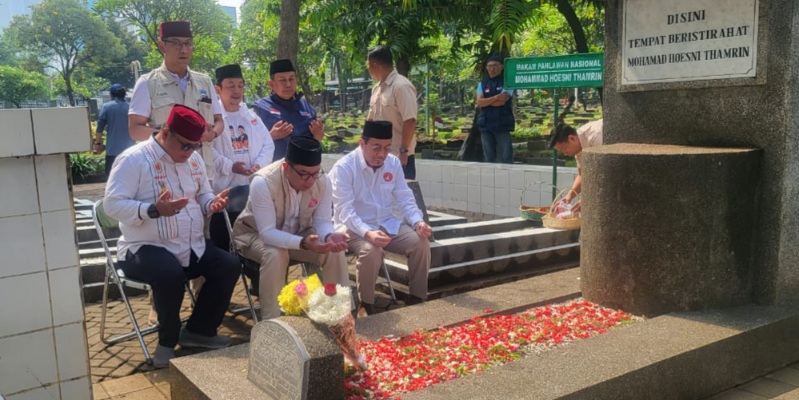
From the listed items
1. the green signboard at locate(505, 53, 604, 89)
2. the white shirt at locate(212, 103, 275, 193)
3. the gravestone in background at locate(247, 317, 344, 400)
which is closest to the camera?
the gravestone in background at locate(247, 317, 344, 400)

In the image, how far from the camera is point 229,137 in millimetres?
5852

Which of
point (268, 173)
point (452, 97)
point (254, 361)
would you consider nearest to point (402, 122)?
point (268, 173)

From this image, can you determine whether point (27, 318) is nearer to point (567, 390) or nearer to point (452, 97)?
point (567, 390)

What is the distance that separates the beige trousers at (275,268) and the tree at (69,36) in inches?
854

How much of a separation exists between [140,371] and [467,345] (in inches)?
82.6

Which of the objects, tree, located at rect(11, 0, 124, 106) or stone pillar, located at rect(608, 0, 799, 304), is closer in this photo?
stone pillar, located at rect(608, 0, 799, 304)

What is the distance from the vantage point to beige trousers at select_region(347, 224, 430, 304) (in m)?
5.20

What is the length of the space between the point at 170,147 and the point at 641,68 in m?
3.23

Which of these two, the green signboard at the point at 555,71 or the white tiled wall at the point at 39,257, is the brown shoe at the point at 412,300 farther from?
the green signboard at the point at 555,71

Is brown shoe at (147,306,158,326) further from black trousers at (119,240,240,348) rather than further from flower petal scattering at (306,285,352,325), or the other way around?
flower petal scattering at (306,285,352,325)

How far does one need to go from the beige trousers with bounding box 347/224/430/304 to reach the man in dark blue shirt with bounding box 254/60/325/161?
1359mm

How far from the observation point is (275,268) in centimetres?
476

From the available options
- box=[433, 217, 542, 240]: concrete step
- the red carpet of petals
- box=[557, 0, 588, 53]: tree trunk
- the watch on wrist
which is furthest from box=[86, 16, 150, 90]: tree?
the red carpet of petals

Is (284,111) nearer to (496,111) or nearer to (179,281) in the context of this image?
(179,281)
